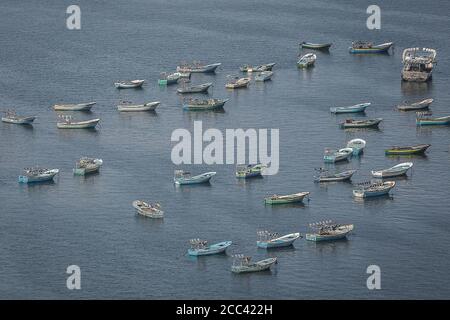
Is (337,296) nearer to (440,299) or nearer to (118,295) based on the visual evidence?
(440,299)
